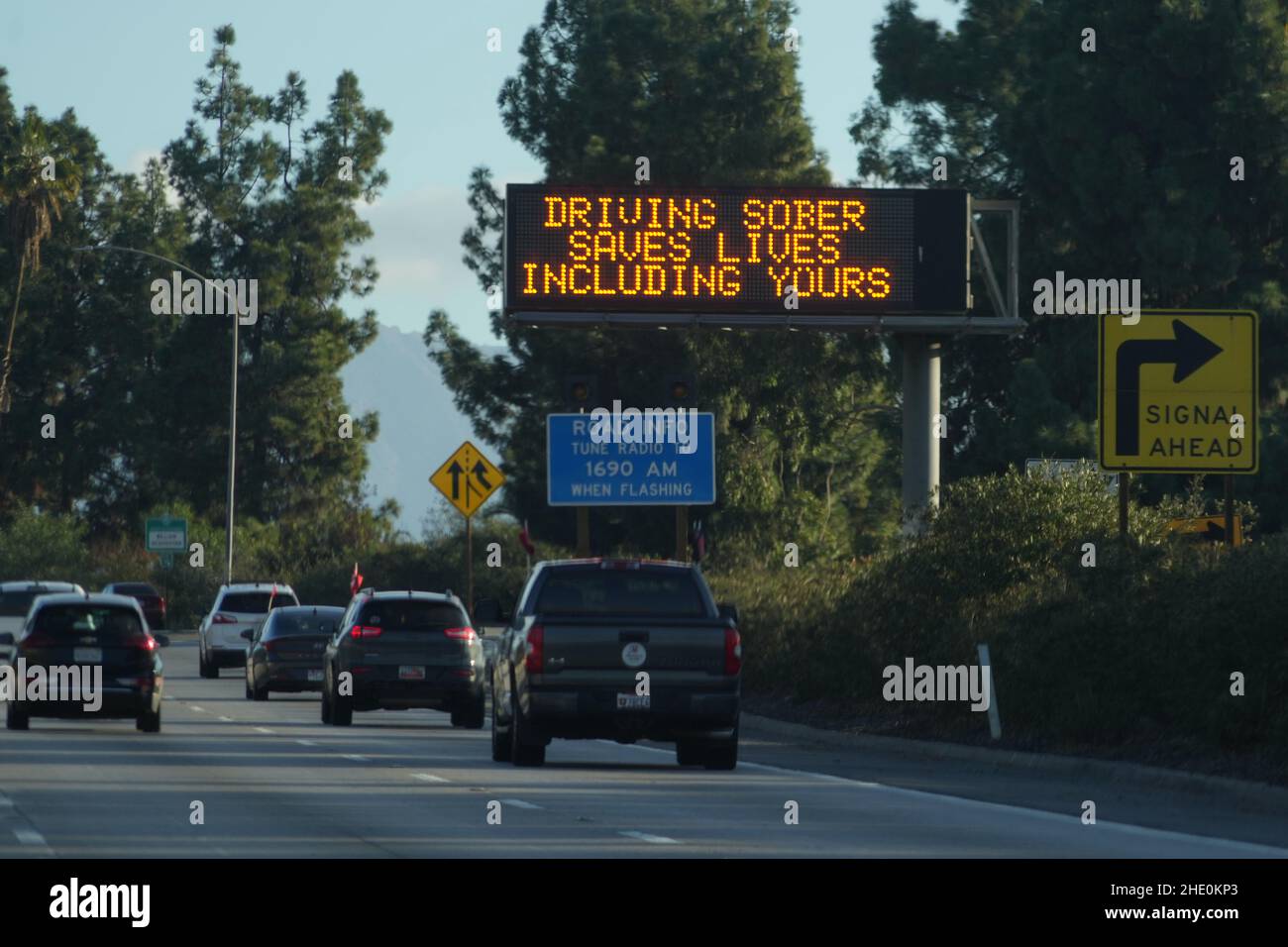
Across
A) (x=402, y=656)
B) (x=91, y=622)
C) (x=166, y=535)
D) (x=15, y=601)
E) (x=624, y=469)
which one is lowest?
(x=402, y=656)

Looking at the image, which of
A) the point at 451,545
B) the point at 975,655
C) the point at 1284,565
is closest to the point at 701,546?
the point at 975,655

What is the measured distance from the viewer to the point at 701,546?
37.3 m

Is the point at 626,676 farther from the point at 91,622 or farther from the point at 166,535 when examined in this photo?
the point at 166,535

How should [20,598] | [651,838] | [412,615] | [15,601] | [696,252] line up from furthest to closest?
1. [20,598]
2. [15,601]
3. [696,252]
4. [412,615]
5. [651,838]

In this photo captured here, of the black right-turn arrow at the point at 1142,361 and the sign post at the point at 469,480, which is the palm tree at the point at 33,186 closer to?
the sign post at the point at 469,480

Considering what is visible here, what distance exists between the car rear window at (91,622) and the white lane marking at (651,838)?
511 inches

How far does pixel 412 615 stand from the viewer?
97.2ft

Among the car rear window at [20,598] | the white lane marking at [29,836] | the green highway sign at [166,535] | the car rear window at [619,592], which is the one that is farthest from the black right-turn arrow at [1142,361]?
the green highway sign at [166,535]

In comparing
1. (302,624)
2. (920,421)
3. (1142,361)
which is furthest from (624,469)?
(1142,361)

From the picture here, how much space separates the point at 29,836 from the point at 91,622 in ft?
41.3

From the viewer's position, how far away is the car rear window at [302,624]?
35.8m

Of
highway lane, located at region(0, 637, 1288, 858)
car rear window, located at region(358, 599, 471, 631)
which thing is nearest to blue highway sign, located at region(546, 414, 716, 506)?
car rear window, located at region(358, 599, 471, 631)

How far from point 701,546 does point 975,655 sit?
1137 centimetres

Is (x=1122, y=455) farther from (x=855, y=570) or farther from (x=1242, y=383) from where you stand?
(x=855, y=570)
